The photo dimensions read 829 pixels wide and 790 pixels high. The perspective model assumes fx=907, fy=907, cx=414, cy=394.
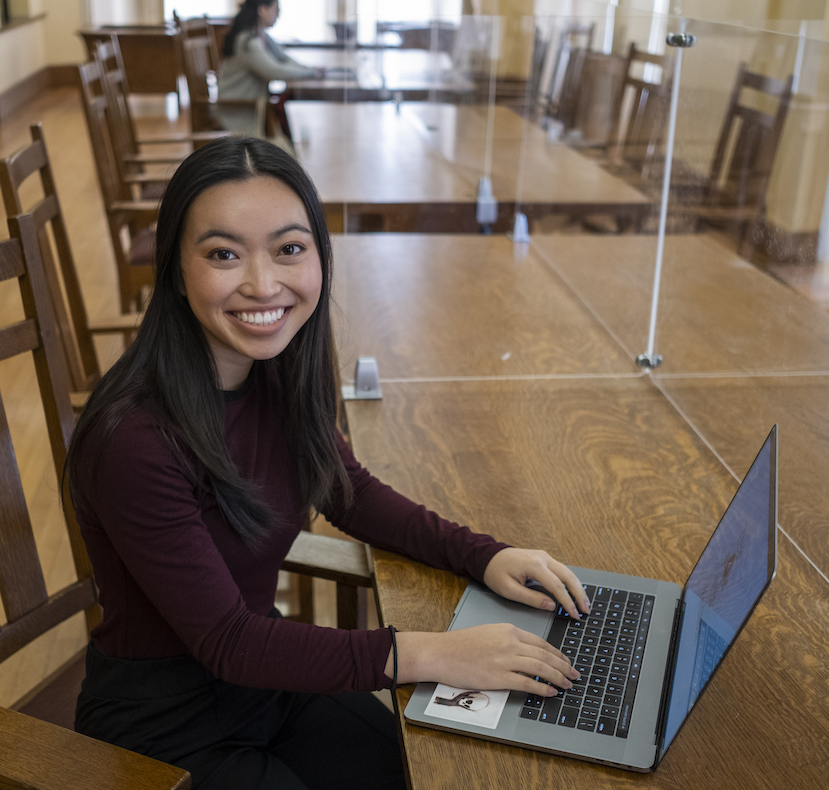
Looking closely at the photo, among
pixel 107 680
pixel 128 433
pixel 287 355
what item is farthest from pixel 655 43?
pixel 107 680

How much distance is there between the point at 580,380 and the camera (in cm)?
157

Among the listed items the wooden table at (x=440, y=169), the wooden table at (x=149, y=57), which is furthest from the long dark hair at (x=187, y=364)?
the wooden table at (x=149, y=57)

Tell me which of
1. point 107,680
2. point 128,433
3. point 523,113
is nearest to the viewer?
point 128,433

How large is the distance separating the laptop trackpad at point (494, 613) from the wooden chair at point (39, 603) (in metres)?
0.31

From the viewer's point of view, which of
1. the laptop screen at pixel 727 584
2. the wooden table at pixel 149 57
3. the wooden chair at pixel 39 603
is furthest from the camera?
the wooden table at pixel 149 57

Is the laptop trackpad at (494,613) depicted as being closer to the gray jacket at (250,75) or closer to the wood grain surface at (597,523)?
the wood grain surface at (597,523)

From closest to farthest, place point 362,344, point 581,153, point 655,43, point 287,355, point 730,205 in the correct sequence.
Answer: point 287,355
point 730,205
point 655,43
point 362,344
point 581,153

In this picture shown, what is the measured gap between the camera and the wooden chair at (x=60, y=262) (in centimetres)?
155

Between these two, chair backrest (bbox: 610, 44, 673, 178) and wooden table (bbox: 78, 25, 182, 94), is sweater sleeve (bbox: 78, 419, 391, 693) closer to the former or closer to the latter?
chair backrest (bbox: 610, 44, 673, 178)

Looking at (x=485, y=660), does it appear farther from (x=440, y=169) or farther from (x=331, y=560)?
(x=440, y=169)

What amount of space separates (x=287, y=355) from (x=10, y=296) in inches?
115

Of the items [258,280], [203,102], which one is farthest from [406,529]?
[203,102]

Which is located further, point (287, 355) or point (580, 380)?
point (580, 380)

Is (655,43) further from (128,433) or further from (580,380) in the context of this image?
(128,433)
